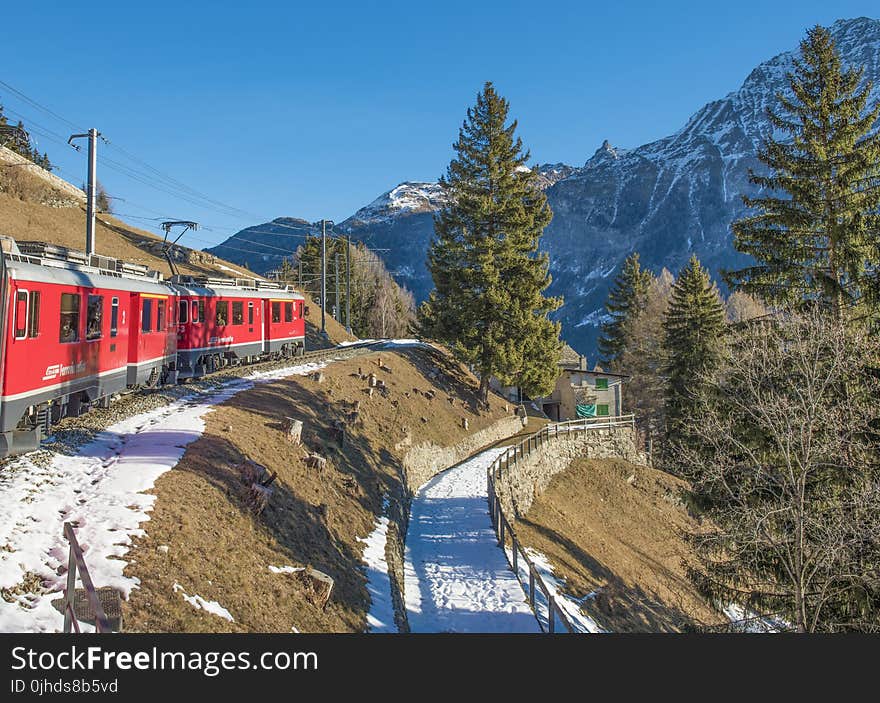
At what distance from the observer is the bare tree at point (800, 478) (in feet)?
37.0

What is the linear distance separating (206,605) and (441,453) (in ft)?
67.1

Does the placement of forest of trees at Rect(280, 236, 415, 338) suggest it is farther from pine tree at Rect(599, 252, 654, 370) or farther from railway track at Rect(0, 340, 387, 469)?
railway track at Rect(0, 340, 387, 469)

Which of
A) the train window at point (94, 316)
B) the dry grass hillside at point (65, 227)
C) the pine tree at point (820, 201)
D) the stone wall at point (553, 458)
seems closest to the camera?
the train window at point (94, 316)

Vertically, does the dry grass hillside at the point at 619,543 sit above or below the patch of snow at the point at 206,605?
below

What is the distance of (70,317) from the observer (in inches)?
526

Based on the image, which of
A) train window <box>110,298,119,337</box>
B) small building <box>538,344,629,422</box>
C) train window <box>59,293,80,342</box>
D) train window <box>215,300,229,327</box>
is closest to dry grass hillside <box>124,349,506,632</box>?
train window <box>110,298,119,337</box>

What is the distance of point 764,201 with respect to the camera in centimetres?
1664

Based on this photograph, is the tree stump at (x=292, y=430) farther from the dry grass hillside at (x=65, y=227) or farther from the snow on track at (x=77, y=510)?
the dry grass hillside at (x=65, y=227)

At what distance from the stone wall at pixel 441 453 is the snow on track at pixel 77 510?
11308 mm

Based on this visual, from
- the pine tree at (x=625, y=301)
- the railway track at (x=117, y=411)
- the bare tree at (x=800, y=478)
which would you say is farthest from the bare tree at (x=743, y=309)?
the railway track at (x=117, y=411)

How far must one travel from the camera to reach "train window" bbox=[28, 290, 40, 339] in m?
11.5
